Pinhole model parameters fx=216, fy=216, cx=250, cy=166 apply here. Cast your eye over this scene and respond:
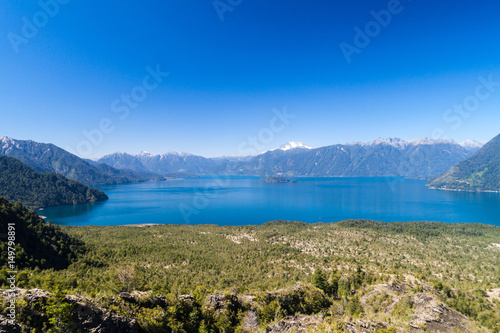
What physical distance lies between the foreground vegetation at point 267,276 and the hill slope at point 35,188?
120366 mm

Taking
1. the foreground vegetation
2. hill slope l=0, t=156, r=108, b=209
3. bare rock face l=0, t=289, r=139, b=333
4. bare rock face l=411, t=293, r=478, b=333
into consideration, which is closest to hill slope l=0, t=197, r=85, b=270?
the foreground vegetation

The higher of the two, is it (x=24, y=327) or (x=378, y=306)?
(x=24, y=327)

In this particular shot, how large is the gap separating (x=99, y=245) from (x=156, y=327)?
38813mm

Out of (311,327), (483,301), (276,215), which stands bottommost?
(276,215)

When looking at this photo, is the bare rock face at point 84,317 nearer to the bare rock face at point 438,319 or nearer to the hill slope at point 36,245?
the bare rock face at point 438,319

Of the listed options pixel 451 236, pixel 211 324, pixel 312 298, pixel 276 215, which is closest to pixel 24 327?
pixel 211 324

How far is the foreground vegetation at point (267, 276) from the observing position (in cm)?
1453

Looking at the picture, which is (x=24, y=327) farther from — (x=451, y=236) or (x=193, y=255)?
(x=451, y=236)

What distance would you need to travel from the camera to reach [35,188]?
145375 millimetres

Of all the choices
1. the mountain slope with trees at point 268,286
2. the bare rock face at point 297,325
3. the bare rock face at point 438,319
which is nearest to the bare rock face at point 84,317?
the mountain slope with trees at point 268,286

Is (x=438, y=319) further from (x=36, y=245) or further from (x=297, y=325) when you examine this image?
(x=36, y=245)

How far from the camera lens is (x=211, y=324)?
15.5m

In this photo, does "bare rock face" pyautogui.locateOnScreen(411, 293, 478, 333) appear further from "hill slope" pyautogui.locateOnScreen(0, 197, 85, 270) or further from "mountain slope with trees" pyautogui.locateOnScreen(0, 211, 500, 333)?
"hill slope" pyautogui.locateOnScreen(0, 197, 85, 270)

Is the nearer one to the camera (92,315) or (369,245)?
(92,315)
